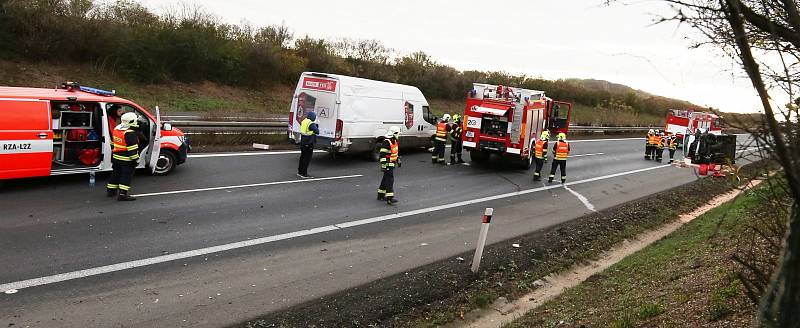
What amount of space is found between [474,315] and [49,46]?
1160 inches

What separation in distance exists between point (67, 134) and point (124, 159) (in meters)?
2.12

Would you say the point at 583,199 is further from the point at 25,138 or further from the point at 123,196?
the point at 25,138

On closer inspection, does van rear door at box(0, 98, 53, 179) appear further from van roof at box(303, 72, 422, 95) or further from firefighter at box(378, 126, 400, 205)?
van roof at box(303, 72, 422, 95)

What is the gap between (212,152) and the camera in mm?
14969

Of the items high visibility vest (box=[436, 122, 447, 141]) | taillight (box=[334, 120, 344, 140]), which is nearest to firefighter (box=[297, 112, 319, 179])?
taillight (box=[334, 120, 344, 140])

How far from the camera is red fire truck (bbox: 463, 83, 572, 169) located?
54.0ft

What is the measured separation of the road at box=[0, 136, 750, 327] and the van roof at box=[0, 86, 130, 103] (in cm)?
164

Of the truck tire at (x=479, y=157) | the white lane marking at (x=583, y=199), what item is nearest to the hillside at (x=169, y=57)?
the truck tire at (x=479, y=157)

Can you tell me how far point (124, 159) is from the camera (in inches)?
366

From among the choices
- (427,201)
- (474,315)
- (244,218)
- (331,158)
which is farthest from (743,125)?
(331,158)

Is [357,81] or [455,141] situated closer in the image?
[357,81]

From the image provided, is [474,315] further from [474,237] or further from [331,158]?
[331,158]

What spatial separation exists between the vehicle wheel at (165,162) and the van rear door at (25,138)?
2.17 meters

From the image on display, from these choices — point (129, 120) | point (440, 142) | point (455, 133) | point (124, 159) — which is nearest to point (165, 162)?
point (129, 120)
